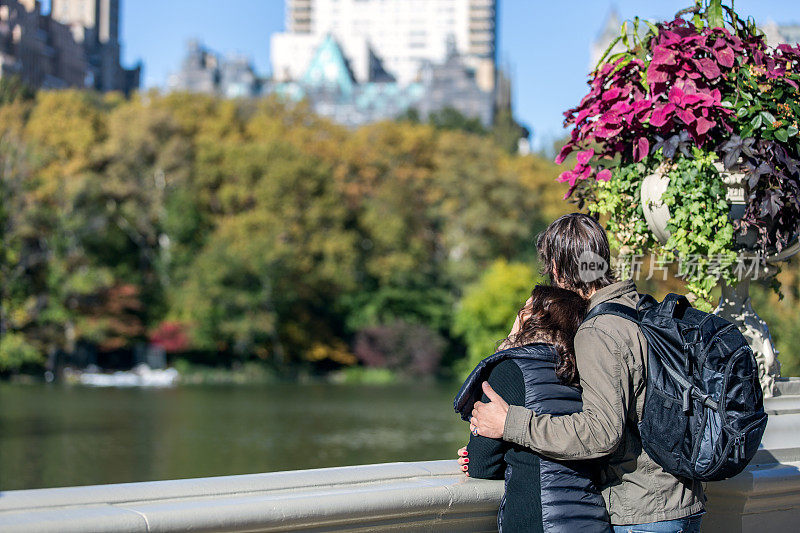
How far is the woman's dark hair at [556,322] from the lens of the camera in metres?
2.04

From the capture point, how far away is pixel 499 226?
3153 centimetres

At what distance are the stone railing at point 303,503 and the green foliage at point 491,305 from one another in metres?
25.1

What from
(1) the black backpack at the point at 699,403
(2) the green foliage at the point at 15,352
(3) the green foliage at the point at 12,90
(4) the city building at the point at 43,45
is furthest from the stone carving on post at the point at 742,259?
(4) the city building at the point at 43,45

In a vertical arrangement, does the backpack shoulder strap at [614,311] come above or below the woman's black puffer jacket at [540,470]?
above

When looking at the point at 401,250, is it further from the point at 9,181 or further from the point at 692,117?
the point at 692,117

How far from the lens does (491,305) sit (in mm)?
28406

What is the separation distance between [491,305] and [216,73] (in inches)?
2931

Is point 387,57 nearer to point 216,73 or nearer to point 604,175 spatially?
point 216,73

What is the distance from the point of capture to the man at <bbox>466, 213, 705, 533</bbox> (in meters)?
1.95

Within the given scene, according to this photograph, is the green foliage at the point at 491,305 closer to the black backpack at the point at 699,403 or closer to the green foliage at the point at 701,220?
the green foliage at the point at 701,220

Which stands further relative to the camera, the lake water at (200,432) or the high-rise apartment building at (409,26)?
the high-rise apartment building at (409,26)

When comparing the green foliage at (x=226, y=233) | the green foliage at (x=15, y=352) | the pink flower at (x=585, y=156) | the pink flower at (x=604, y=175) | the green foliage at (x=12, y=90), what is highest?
the green foliage at (x=12, y=90)

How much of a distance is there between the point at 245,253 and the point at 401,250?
5.57 metres

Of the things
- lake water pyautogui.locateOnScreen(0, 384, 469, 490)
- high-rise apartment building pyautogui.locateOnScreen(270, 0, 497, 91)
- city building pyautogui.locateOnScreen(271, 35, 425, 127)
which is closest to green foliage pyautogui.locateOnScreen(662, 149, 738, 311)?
lake water pyautogui.locateOnScreen(0, 384, 469, 490)
